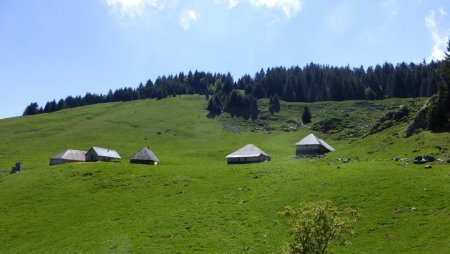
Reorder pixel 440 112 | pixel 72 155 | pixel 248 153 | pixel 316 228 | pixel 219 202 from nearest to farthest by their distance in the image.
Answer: pixel 316 228 < pixel 219 202 < pixel 440 112 < pixel 248 153 < pixel 72 155

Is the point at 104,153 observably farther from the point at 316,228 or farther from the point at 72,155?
the point at 316,228

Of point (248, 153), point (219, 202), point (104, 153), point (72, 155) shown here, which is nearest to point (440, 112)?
point (248, 153)

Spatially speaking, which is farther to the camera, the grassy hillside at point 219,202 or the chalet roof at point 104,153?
the chalet roof at point 104,153

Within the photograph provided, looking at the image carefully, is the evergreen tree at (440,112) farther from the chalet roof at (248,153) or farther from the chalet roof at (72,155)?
the chalet roof at (72,155)

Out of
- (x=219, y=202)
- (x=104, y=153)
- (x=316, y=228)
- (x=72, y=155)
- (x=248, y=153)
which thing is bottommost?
(x=219, y=202)

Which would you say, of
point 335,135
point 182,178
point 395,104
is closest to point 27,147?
point 182,178

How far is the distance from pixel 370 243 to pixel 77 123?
153 meters

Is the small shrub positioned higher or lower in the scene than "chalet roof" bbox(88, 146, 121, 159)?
lower

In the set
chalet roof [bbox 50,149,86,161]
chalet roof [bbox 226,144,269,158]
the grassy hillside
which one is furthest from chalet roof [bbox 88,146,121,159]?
chalet roof [bbox 226,144,269,158]

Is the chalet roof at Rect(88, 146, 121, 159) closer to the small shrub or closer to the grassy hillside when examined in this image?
the grassy hillside

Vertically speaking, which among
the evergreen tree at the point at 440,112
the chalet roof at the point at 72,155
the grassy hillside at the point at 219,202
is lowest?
the grassy hillside at the point at 219,202

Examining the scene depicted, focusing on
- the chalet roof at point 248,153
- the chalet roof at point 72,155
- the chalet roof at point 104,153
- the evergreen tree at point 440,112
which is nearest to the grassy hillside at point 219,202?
the evergreen tree at point 440,112

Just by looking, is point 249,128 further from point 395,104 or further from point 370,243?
point 370,243

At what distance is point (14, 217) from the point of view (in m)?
56.3
